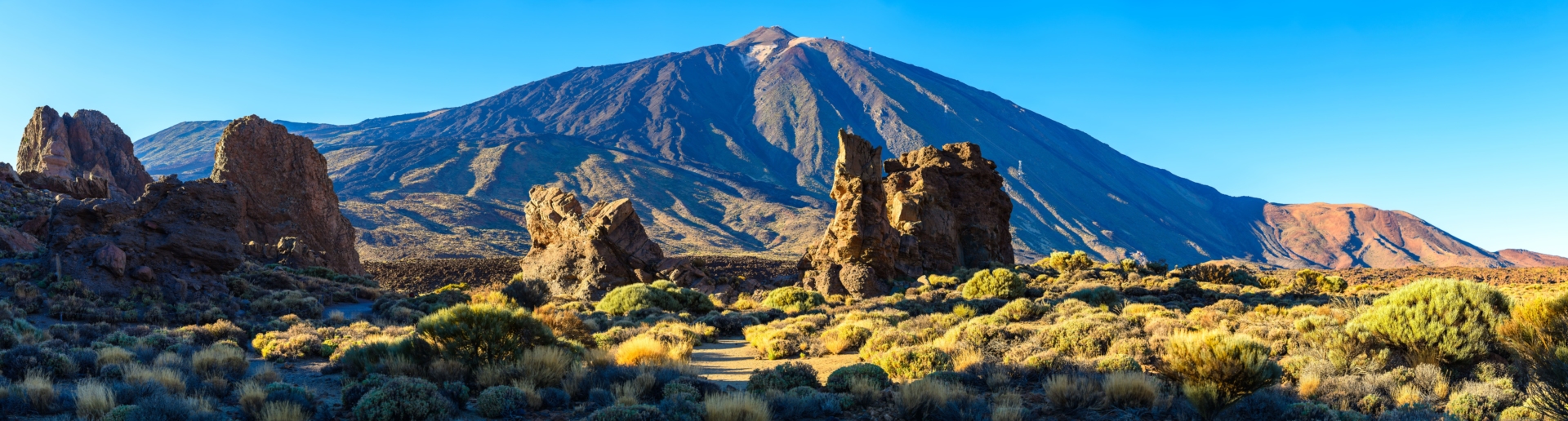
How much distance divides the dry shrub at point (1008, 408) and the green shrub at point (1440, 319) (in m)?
4.55

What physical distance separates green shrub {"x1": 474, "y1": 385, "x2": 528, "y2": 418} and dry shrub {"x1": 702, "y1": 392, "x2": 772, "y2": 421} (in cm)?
185

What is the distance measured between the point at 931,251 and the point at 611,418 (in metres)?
24.3

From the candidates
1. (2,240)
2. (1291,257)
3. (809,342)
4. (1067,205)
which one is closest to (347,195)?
(2,240)

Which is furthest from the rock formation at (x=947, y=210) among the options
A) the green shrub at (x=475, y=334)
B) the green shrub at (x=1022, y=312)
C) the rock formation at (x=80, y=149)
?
the rock formation at (x=80, y=149)

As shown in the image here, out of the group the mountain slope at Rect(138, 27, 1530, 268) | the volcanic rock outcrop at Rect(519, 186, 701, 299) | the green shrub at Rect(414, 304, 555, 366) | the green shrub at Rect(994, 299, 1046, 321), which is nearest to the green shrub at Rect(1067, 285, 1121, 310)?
the green shrub at Rect(994, 299, 1046, 321)

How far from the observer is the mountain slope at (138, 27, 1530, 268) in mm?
90500

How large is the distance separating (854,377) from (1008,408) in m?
1.99

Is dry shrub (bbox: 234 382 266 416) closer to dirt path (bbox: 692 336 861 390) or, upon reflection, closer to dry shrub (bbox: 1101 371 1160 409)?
dirt path (bbox: 692 336 861 390)

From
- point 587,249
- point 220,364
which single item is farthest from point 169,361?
point 587,249

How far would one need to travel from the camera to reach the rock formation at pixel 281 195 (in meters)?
25.9

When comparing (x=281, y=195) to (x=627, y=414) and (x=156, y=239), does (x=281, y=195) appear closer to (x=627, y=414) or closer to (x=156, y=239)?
(x=156, y=239)

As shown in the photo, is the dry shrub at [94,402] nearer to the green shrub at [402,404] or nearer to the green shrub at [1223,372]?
the green shrub at [402,404]

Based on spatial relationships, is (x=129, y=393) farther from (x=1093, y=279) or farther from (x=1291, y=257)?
(x=1291, y=257)

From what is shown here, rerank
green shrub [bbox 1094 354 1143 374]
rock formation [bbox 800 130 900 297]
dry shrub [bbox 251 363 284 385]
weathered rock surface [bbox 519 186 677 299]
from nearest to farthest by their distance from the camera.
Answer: dry shrub [bbox 251 363 284 385]
green shrub [bbox 1094 354 1143 374]
weathered rock surface [bbox 519 186 677 299]
rock formation [bbox 800 130 900 297]
